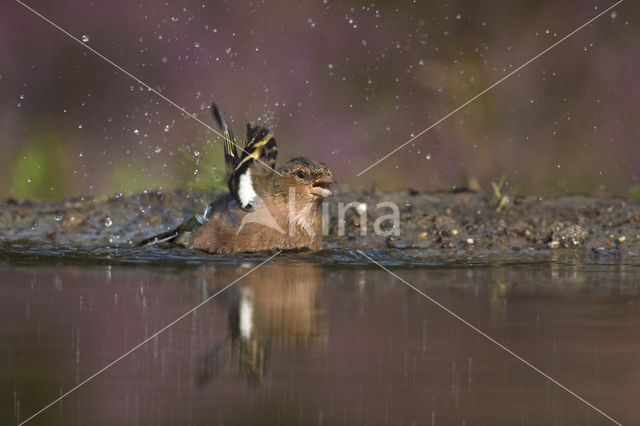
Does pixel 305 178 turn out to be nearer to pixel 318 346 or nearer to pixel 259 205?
pixel 259 205

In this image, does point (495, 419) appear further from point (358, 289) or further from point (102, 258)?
point (102, 258)

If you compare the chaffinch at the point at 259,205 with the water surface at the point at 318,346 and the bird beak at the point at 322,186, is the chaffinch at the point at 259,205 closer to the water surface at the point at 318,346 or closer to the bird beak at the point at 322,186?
the bird beak at the point at 322,186

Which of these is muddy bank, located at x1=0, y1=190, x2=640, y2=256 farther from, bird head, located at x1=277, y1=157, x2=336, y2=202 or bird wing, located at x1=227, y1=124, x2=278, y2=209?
bird wing, located at x1=227, y1=124, x2=278, y2=209

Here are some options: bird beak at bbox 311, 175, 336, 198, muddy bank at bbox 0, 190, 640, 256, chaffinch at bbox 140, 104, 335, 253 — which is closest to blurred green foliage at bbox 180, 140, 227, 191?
muddy bank at bbox 0, 190, 640, 256

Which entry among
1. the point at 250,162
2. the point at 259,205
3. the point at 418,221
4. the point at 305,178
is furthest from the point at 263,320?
the point at 418,221

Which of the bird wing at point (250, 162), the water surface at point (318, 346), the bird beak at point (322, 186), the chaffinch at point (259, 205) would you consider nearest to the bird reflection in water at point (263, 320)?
the water surface at point (318, 346)

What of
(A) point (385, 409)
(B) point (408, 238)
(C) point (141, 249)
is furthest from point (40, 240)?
(A) point (385, 409)
